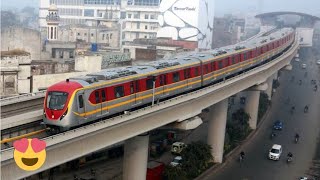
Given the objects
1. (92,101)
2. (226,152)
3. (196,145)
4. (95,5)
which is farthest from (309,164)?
(95,5)

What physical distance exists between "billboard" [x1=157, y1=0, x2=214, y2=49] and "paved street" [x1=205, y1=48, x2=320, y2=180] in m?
46.2

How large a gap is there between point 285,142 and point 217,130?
1141 centimetres

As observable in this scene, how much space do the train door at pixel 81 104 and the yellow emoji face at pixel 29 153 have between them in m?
4.74

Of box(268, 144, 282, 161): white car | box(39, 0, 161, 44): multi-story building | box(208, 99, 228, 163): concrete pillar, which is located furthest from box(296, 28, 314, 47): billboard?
box(208, 99, 228, 163): concrete pillar

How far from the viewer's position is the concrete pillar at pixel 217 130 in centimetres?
3972

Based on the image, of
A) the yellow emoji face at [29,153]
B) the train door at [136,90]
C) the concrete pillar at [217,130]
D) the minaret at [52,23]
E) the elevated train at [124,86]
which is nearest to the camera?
the yellow emoji face at [29,153]

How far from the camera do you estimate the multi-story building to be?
384ft

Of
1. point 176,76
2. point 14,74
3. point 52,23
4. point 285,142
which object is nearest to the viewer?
point 176,76

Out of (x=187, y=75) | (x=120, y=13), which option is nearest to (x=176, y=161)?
(x=187, y=75)

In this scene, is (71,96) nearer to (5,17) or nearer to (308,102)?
(308,102)

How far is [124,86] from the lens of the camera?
2533 centimetres

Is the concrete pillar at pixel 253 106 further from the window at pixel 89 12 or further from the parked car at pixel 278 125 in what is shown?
the window at pixel 89 12

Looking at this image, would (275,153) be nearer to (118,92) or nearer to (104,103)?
(118,92)

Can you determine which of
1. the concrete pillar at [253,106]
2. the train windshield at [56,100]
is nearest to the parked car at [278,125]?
the concrete pillar at [253,106]
